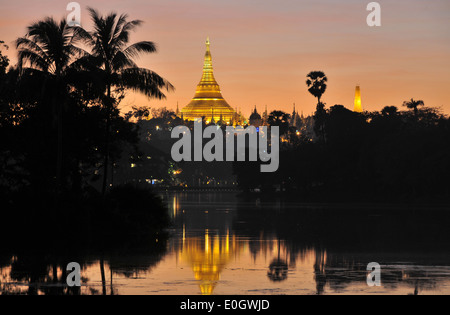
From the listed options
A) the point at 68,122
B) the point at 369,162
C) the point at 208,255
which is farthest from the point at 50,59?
the point at 369,162

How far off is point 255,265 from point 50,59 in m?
16.3

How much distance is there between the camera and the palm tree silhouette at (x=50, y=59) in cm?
3906

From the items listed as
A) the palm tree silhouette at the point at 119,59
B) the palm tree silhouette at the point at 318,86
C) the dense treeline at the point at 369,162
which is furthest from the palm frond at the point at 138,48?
the palm tree silhouette at the point at 318,86

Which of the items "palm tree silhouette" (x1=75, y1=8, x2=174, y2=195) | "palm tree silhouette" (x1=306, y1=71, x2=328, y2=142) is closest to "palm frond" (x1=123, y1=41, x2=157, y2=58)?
"palm tree silhouette" (x1=75, y1=8, x2=174, y2=195)

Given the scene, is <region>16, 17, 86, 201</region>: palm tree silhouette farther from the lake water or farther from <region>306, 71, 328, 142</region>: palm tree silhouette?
<region>306, 71, 328, 142</region>: palm tree silhouette

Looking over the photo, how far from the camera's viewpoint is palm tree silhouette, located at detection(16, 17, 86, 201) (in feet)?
128

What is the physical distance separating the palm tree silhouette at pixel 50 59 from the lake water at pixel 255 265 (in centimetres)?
673

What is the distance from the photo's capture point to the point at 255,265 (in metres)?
27.2

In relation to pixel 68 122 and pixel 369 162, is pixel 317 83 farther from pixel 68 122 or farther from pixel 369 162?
pixel 68 122

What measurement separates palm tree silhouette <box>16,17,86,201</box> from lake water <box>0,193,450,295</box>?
265 inches

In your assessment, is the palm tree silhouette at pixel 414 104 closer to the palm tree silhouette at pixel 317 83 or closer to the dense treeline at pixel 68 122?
the palm tree silhouette at pixel 317 83
